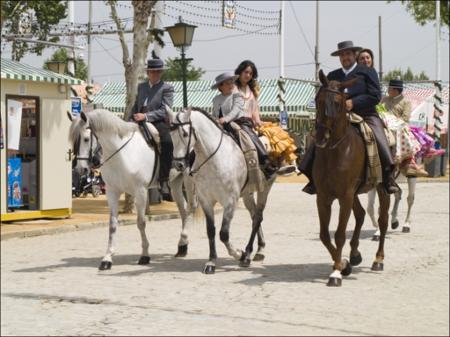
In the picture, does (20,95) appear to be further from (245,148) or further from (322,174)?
(322,174)

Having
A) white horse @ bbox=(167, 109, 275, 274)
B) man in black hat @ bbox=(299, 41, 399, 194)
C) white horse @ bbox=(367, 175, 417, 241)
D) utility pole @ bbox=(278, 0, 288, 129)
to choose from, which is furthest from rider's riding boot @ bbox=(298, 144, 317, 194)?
utility pole @ bbox=(278, 0, 288, 129)

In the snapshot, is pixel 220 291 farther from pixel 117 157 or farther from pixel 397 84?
pixel 397 84

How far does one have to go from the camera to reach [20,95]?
16031mm

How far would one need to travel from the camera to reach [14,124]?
16.1 m

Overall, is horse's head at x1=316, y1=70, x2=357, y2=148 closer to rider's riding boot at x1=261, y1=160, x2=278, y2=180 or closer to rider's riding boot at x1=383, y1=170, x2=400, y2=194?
rider's riding boot at x1=383, y1=170, x2=400, y2=194

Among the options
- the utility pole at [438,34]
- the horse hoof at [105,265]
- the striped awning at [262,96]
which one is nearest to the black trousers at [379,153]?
the horse hoof at [105,265]

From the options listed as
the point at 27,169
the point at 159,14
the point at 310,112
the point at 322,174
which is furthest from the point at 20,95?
the point at 310,112

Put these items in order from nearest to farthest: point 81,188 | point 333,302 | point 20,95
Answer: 1. point 333,302
2. point 20,95
3. point 81,188

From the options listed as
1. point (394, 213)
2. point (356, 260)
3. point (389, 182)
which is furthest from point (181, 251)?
point (394, 213)

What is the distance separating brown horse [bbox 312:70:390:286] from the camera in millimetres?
9562

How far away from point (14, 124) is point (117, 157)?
516cm

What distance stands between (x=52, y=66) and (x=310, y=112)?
18552mm

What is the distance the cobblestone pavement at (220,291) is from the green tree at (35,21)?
11.0 meters

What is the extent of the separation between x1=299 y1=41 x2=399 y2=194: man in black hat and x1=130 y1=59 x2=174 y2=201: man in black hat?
2.58 m
